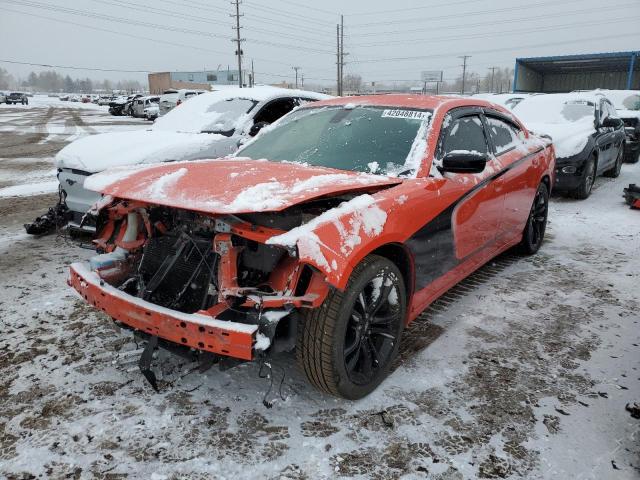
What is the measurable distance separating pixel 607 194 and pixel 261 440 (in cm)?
815

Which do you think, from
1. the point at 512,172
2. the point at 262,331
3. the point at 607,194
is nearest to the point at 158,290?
the point at 262,331

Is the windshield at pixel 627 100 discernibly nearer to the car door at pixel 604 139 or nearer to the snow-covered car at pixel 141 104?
the car door at pixel 604 139

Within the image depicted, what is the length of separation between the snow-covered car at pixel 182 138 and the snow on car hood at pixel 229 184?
168 centimetres

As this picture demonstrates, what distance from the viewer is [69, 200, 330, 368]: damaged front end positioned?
218cm

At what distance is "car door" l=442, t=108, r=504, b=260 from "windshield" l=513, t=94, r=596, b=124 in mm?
5982

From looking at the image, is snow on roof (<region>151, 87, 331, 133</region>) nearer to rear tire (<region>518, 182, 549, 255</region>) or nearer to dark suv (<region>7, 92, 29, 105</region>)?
rear tire (<region>518, 182, 549, 255</region>)

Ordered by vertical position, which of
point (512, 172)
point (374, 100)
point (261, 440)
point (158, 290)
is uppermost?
point (374, 100)

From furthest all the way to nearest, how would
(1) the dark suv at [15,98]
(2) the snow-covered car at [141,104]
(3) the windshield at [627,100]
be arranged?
(1) the dark suv at [15,98], (2) the snow-covered car at [141,104], (3) the windshield at [627,100]

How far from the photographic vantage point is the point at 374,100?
3.79 metres

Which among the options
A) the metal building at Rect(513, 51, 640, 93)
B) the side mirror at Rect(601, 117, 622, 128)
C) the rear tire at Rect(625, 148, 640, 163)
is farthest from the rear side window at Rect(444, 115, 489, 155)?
the metal building at Rect(513, 51, 640, 93)

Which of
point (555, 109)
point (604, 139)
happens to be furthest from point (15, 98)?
point (604, 139)

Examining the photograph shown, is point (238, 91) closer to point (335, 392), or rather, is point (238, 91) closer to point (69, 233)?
point (69, 233)

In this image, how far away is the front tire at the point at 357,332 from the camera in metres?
2.33

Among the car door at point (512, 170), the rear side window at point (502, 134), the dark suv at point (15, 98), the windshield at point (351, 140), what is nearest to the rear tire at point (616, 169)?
the car door at point (512, 170)
